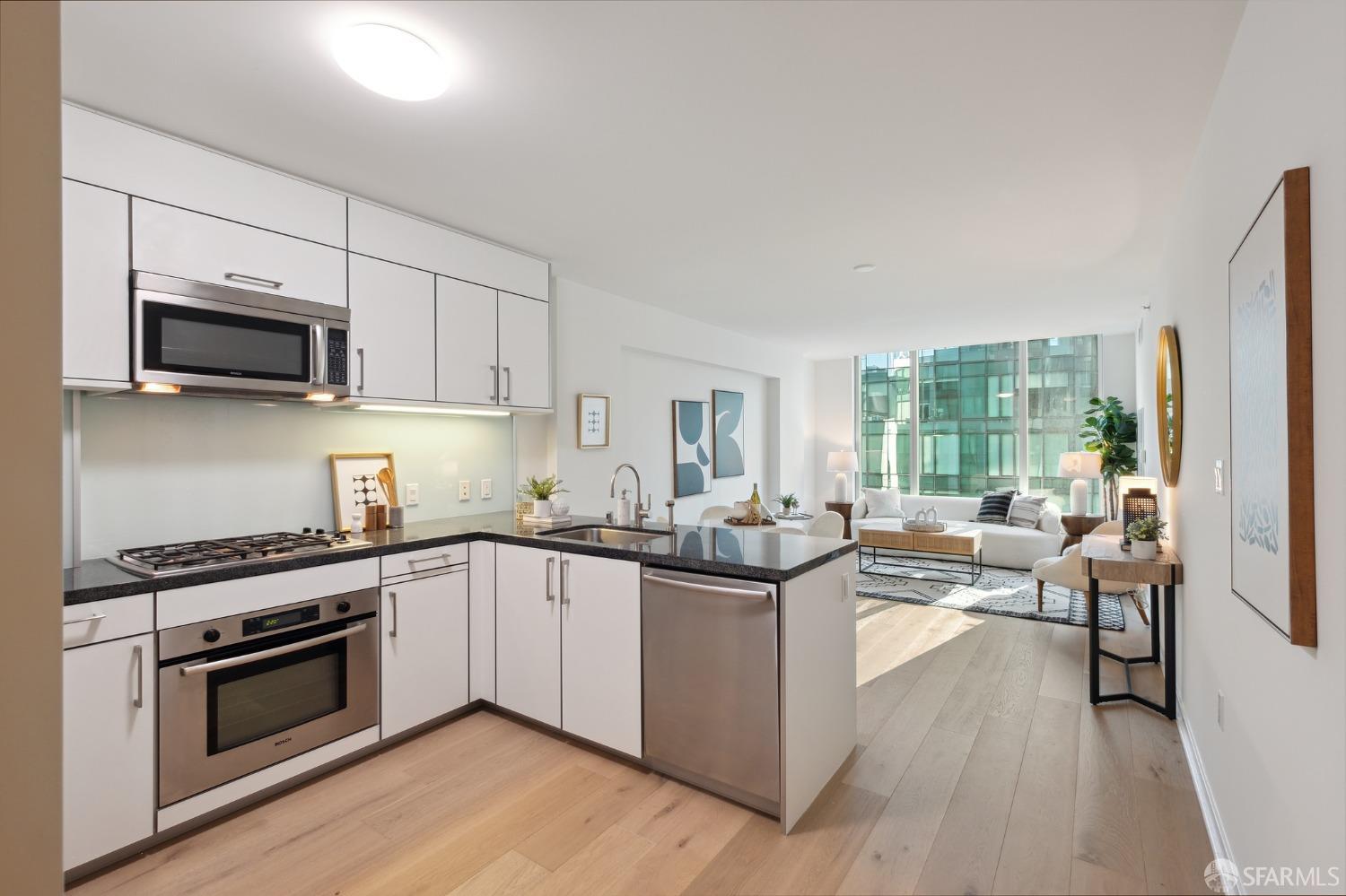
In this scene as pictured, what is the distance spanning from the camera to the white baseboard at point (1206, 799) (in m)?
1.97

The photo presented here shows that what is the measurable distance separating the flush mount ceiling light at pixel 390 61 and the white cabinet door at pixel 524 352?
5.40 ft

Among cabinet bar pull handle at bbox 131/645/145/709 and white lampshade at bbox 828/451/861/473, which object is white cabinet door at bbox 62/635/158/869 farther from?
white lampshade at bbox 828/451/861/473

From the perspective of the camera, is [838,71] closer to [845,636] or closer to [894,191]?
[894,191]

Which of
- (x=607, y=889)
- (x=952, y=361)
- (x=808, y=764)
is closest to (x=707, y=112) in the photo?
(x=808, y=764)

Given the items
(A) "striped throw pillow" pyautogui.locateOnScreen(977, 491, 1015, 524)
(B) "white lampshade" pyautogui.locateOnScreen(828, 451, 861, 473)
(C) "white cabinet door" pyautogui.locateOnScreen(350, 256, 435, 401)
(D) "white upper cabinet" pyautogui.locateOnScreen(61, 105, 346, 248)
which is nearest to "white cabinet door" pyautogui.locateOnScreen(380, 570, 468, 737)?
(C) "white cabinet door" pyautogui.locateOnScreen(350, 256, 435, 401)

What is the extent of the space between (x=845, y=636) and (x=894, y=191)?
6.60 ft

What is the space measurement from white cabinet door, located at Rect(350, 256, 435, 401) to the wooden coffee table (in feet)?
15.3

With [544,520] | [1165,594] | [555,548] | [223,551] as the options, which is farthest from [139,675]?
[1165,594]

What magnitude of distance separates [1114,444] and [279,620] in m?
6.99

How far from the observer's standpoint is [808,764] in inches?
91.2

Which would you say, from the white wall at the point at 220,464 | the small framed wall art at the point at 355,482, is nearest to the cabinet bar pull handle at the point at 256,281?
the white wall at the point at 220,464

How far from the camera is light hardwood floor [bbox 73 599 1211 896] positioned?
1.95m

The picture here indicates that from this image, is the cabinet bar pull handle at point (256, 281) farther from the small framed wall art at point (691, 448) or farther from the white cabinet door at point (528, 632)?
the small framed wall art at point (691, 448)

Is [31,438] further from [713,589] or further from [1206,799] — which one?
[1206,799]
